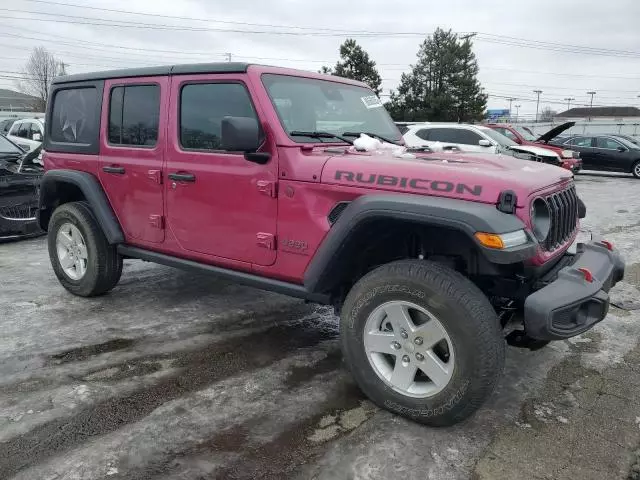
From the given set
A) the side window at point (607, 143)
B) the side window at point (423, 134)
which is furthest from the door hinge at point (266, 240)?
the side window at point (607, 143)

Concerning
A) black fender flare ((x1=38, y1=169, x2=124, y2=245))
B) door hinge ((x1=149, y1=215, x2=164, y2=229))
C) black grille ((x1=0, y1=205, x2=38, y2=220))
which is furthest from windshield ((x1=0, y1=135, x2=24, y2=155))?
door hinge ((x1=149, y1=215, x2=164, y2=229))

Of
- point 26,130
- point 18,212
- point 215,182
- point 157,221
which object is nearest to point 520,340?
point 215,182

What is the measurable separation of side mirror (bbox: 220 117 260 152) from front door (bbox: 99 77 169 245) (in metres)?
1.08

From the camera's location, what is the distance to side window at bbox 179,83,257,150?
363cm

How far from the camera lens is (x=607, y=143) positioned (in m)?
18.1

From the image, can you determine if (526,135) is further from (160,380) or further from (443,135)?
(160,380)

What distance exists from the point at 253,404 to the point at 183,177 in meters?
1.69

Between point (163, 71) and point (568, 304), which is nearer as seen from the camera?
point (568, 304)

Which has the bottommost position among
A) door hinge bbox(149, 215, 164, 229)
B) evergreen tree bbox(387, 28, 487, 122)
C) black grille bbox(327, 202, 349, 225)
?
door hinge bbox(149, 215, 164, 229)

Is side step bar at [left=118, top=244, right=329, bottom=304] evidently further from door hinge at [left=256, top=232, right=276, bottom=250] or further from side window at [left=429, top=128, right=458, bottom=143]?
side window at [left=429, top=128, right=458, bottom=143]

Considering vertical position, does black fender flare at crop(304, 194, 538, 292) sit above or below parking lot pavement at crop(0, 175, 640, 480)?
above

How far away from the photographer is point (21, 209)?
724 centimetres

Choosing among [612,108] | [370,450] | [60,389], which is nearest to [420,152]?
[370,450]

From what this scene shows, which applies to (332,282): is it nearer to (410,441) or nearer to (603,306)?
(410,441)
